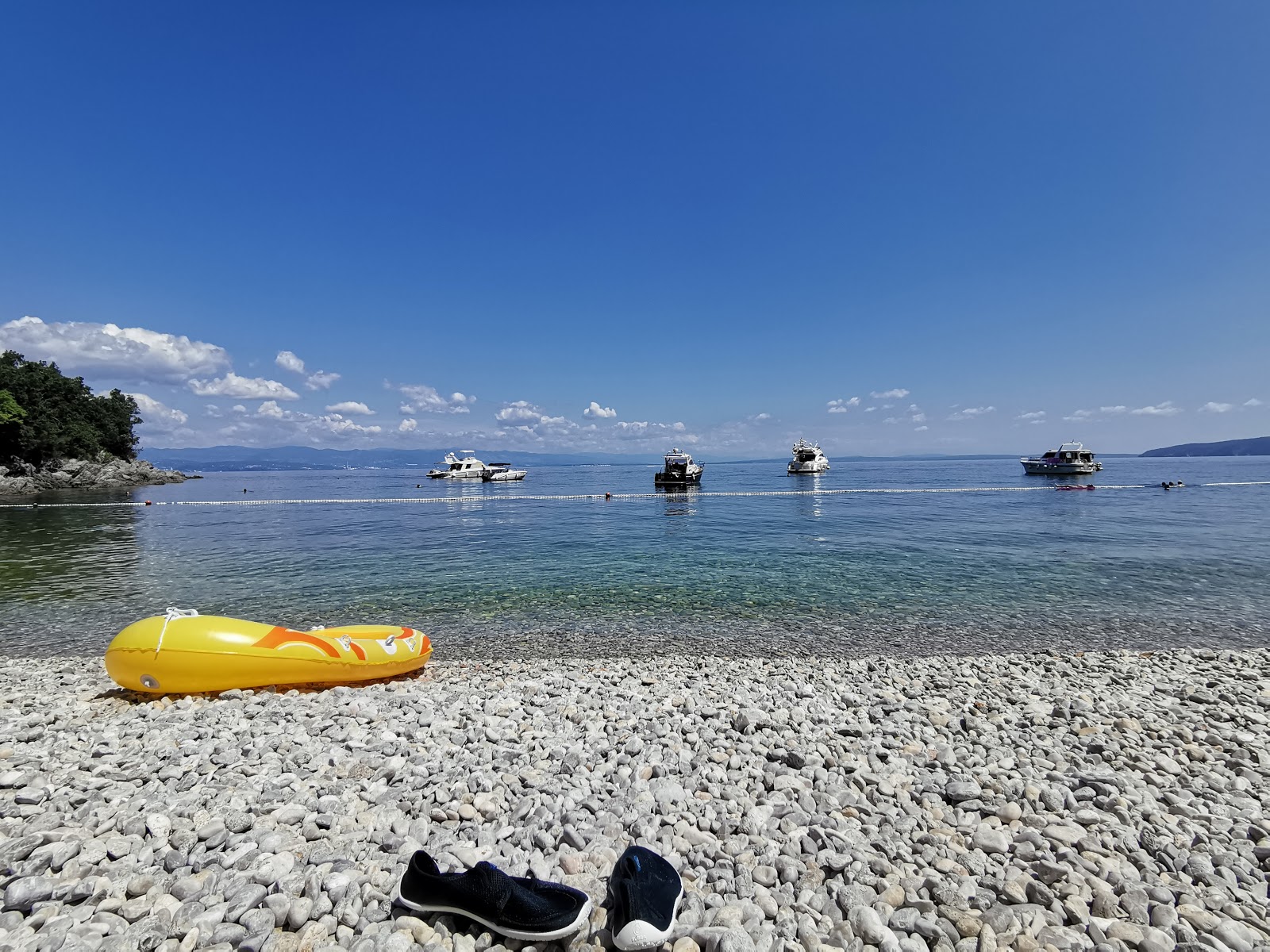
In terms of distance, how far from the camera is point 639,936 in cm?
297

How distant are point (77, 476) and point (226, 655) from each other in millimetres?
88501

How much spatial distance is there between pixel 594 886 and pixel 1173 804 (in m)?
4.69

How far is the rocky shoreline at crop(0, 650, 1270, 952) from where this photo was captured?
318 centimetres

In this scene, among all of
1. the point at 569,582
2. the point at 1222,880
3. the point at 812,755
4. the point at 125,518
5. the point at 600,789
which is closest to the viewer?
the point at 1222,880

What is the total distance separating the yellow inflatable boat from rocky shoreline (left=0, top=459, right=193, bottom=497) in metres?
74.2

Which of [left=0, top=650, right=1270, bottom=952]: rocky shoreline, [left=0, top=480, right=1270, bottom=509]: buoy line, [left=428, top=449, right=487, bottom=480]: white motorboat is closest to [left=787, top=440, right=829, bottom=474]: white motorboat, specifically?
[left=0, top=480, right=1270, bottom=509]: buoy line

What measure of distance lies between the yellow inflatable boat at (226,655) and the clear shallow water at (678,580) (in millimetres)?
2890

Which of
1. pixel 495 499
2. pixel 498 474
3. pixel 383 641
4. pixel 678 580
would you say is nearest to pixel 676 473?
pixel 495 499

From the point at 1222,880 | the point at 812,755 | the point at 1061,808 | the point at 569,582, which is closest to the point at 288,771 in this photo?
the point at 812,755

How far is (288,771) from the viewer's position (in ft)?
16.3

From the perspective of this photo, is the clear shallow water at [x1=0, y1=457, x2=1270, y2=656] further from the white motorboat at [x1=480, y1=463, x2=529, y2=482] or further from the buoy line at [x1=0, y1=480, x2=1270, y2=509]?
the white motorboat at [x1=480, y1=463, x2=529, y2=482]

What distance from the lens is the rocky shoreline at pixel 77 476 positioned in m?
58.5

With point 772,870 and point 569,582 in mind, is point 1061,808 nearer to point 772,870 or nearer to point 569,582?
point 772,870

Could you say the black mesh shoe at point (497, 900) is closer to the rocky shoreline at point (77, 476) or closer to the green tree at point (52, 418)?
the rocky shoreline at point (77, 476)
